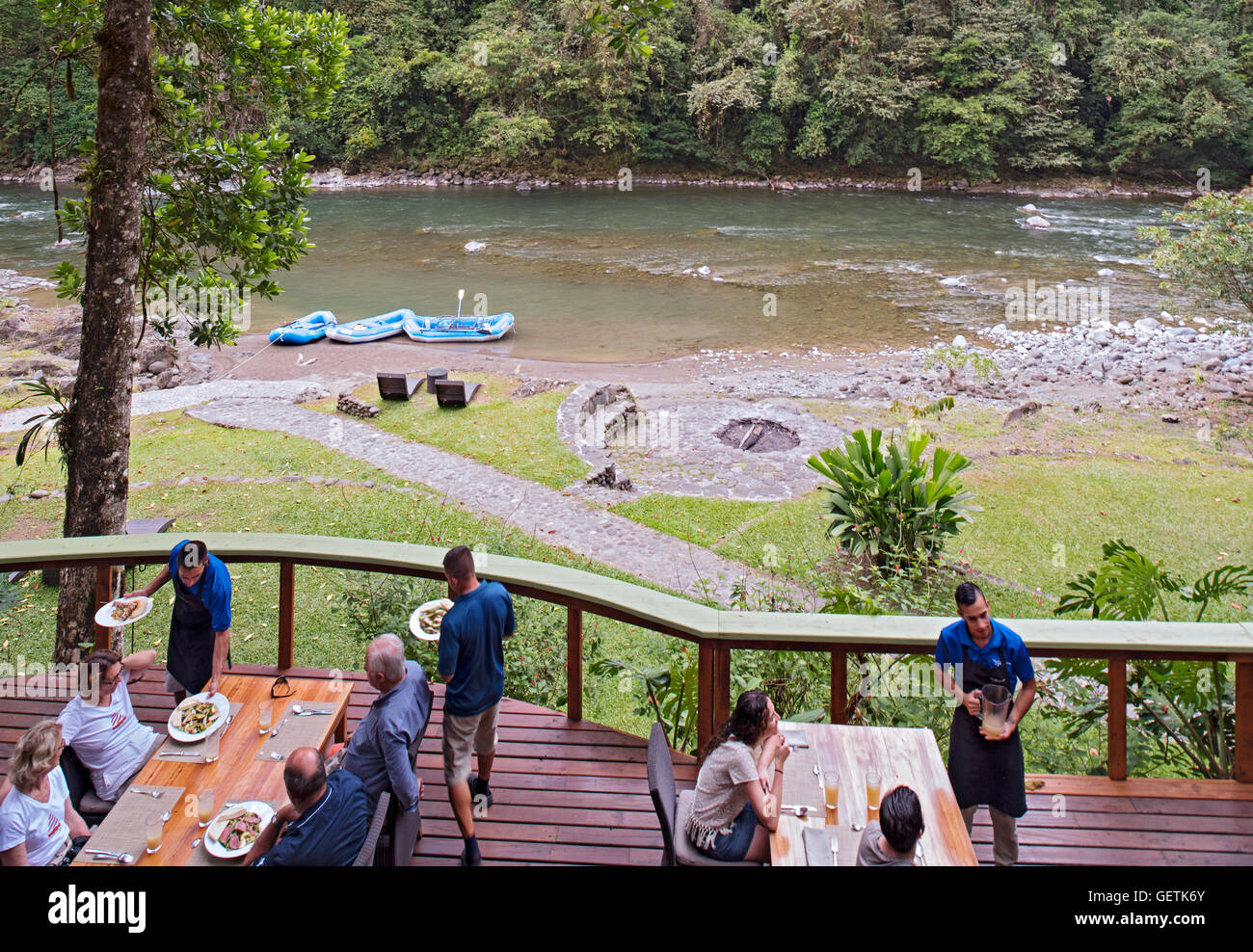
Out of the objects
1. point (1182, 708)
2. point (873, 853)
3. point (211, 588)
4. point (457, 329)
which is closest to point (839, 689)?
point (873, 853)

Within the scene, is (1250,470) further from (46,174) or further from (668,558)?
(46,174)

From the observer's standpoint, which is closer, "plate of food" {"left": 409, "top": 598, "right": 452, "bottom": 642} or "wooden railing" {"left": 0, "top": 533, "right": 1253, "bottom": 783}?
"wooden railing" {"left": 0, "top": 533, "right": 1253, "bottom": 783}

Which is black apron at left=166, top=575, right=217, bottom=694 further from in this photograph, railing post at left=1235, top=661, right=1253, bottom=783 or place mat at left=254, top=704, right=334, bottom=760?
railing post at left=1235, top=661, right=1253, bottom=783

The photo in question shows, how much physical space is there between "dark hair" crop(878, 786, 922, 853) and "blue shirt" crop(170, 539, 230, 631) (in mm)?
3527

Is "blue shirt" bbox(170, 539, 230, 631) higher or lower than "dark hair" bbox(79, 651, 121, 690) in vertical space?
higher

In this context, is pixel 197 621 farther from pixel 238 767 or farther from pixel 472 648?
pixel 472 648

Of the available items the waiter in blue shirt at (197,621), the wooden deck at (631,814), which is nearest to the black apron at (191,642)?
the waiter in blue shirt at (197,621)

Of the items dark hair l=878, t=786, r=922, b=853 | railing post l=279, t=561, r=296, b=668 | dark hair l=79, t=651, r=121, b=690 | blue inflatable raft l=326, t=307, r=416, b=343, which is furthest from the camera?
blue inflatable raft l=326, t=307, r=416, b=343

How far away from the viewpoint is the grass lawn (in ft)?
46.5

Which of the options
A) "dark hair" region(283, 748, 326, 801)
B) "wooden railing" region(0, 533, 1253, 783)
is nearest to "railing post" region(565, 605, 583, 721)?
"wooden railing" region(0, 533, 1253, 783)

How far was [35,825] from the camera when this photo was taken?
388cm

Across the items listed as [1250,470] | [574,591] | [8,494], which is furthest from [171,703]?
[1250,470]

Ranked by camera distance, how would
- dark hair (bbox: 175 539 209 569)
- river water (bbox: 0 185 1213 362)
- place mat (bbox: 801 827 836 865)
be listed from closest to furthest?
place mat (bbox: 801 827 836 865)
dark hair (bbox: 175 539 209 569)
river water (bbox: 0 185 1213 362)

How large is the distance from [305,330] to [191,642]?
20.7m
